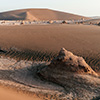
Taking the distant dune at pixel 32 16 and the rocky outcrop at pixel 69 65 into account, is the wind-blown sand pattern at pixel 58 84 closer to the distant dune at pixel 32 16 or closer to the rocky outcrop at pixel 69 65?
the rocky outcrop at pixel 69 65

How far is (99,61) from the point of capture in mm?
5672

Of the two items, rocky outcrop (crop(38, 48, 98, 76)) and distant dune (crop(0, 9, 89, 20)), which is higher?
rocky outcrop (crop(38, 48, 98, 76))

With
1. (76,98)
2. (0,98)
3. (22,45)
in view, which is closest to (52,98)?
(76,98)

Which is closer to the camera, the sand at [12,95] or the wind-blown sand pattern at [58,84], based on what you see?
the sand at [12,95]

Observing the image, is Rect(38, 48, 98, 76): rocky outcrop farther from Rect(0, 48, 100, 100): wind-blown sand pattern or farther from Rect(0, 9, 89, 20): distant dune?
Rect(0, 9, 89, 20): distant dune

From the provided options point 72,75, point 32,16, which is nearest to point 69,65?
point 72,75

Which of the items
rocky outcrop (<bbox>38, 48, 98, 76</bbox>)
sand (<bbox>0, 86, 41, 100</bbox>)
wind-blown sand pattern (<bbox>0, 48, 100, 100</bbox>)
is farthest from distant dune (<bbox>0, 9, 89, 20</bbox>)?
sand (<bbox>0, 86, 41, 100</bbox>)

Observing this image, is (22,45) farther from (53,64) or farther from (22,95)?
(22,95)

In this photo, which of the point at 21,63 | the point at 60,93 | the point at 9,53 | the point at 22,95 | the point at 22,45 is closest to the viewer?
the point at 22,95

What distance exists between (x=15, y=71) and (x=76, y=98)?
2517 mm

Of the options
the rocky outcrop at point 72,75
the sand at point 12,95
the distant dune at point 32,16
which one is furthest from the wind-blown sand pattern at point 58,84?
the distant dune at point 32,16

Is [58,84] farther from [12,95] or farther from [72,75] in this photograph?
[12,95]

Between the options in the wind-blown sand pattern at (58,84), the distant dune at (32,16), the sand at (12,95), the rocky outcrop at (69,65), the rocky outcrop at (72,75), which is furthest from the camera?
the distant dune at (32,16)

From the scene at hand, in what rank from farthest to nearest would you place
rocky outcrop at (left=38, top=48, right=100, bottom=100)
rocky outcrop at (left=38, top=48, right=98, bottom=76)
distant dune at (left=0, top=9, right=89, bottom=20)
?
distant dune at (left=0, top=9, right=89, bottom=20)
rocky outcrop at (left=38, top=48, right=98, bottom=76)
rocky outcrop at (left=38, top=48, right=100, bottom=100)
